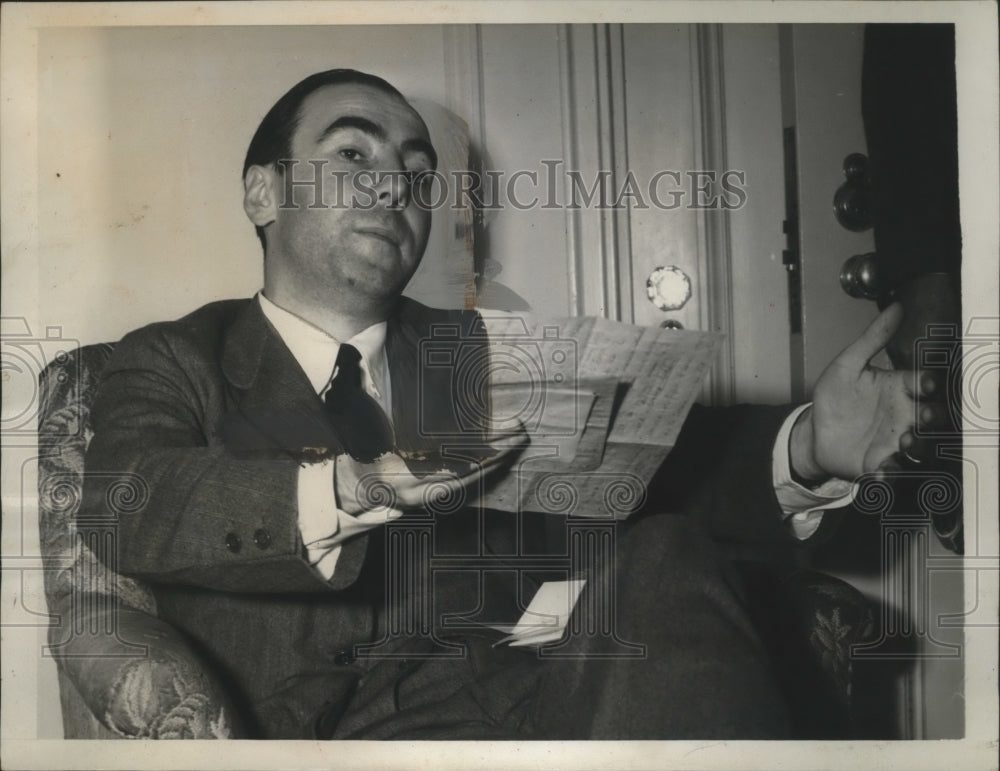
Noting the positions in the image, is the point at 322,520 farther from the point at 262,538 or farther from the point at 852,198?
the point at 852,198

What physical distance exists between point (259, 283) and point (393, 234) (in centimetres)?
25

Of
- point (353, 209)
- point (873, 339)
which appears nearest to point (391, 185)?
point (353, 209)

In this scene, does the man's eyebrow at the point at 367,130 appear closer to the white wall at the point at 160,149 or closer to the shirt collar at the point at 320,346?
the white wall at the point at 160,149

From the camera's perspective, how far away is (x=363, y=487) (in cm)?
178

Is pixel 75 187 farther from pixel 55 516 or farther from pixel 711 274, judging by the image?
pixel 711 274

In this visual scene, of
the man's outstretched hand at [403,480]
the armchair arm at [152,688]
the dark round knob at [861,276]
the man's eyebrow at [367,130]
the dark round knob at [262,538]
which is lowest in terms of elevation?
the armchair arm at [152,688]

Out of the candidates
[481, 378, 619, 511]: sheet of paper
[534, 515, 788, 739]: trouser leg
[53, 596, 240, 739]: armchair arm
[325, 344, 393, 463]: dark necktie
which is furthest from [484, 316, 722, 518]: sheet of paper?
[53, 596, 240, 739]: armchair arm

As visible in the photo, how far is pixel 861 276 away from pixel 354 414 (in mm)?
959

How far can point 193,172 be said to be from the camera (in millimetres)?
1898

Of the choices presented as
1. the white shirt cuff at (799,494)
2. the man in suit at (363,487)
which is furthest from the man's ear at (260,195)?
the white shirt cuff at (799,494)

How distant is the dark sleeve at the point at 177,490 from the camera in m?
1.70

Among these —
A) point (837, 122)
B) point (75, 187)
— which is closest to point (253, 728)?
point (75, 187)

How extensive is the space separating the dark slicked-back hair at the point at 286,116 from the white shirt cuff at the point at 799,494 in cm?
93

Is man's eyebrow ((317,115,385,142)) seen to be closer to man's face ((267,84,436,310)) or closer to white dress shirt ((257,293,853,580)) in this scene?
man's face ((267,84,436,310))
